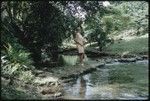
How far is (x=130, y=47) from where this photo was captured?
25.2 meters

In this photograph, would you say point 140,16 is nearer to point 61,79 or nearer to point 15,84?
point 61,79

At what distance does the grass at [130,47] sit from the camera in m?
23.8

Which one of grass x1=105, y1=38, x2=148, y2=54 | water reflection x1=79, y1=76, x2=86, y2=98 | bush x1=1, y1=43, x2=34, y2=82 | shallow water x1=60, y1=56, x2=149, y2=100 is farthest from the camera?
grass x1=105, y1=38, x2=148, y2=54

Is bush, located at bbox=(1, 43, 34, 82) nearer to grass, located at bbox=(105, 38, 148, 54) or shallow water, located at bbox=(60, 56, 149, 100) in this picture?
shallow water, located at bbox=(60, 56, 149, 100)

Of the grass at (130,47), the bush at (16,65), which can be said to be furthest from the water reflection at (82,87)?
the grass at (130,47)

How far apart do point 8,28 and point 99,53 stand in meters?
10.0

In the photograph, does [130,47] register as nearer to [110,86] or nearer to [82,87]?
[110,86]

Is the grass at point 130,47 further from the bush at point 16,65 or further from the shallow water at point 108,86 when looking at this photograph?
the bush at point 16,65

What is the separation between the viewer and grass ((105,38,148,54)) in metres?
23.8

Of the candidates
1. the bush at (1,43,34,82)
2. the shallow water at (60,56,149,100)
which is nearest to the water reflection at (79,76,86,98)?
the shallow water at (60,56,149,100)

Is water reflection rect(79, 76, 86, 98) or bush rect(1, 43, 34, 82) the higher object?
bush rect(1, 43, 34, 82)

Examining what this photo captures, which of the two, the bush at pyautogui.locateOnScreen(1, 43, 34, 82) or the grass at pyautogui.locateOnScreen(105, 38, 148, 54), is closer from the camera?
the bush at pyautogui.locateOnScreen(1, 43, 34, 82)

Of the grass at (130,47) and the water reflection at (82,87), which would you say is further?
the grass at (130,47)

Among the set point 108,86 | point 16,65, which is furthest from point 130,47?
point 16,65
